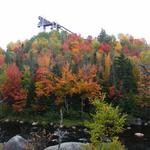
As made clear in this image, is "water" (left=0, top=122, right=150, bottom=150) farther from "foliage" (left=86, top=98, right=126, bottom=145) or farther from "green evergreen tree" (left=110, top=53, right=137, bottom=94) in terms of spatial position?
"foliage" (left=86, top=98, right=126, bottom=145)

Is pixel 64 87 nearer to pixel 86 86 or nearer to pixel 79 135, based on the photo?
pixel 86 86

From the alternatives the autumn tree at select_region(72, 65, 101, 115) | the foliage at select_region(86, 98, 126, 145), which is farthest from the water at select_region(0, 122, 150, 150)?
the foliage at select_region(86, 98, 126, 145)

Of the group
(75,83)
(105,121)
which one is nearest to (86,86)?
(75,83)

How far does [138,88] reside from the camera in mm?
80875

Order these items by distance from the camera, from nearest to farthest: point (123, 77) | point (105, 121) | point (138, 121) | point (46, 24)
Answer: point (105, 121)
point (138, 121)
point (123, 77)
point (46, 24)

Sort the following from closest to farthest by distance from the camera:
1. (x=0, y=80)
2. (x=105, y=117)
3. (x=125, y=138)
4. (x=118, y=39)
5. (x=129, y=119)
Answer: (x=105, y=117) → (x=125, y=138) → (x=129, y=119) → (x=0, y=80) → (x=118, y=39)

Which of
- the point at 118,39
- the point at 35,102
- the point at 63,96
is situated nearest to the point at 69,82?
the point at 63,96

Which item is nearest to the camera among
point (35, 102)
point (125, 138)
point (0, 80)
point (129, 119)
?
point (125, 138)

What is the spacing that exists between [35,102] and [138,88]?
21.3m

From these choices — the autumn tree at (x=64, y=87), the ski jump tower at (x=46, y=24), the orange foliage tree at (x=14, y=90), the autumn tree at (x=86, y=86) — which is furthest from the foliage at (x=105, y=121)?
the ski jump tower at (x=46, y=24)

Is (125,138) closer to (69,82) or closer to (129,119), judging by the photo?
(129,119)

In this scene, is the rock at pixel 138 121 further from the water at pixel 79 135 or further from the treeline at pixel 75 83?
the water at pixel 79 135

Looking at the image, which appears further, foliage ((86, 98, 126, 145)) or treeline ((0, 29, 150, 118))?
treeline ((0, 29, 150, 118))

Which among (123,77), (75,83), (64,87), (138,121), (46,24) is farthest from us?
(46,24)
